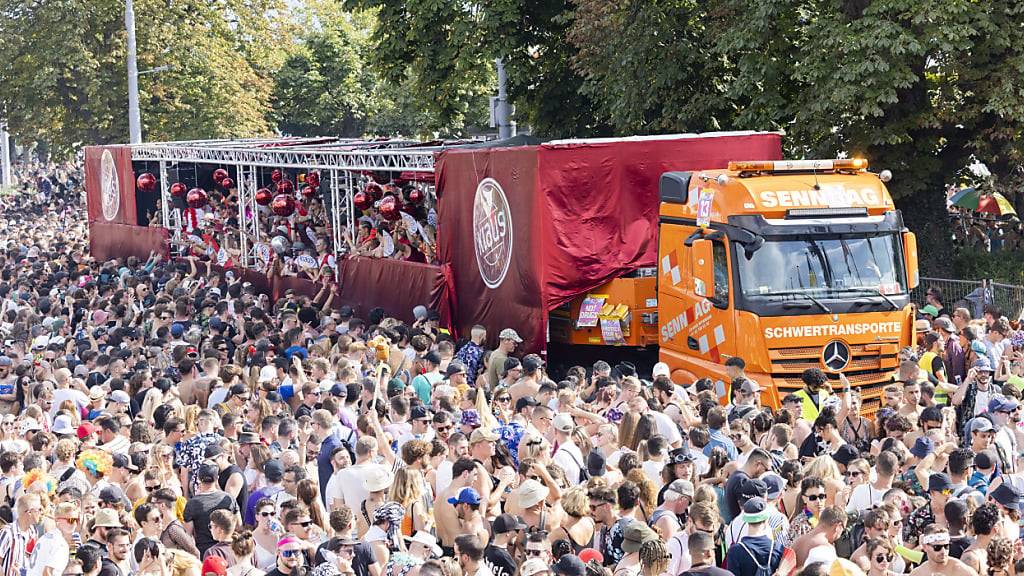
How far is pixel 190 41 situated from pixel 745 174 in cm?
3578

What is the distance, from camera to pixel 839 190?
50.1 ft

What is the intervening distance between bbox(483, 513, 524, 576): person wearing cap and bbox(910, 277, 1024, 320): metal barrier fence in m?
12.4

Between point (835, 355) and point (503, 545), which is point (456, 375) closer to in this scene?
point (835, 355)

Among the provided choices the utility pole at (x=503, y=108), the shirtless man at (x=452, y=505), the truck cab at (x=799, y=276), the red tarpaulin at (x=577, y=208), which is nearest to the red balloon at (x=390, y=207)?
the red tarpaulin at (x=577, y=208)

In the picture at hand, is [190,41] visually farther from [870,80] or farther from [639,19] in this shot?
[870,80]

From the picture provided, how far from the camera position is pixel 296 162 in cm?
2519

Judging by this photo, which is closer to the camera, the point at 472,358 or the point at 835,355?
the point at 835,355

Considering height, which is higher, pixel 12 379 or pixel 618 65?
pixel 618 65

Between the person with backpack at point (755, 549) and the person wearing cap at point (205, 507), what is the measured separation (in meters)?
3.23

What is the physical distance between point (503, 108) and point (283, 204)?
20.7 feet

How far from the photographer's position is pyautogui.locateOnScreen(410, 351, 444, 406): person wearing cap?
14180mm

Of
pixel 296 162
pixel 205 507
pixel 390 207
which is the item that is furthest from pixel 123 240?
pixel 205 507

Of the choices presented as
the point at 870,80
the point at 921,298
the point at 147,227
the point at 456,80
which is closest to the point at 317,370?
the point at 870,80

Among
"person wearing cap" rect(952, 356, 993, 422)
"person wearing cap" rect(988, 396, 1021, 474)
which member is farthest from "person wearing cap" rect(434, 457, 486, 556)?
"person wearing cap" rect(952, 356, 993, 422)
